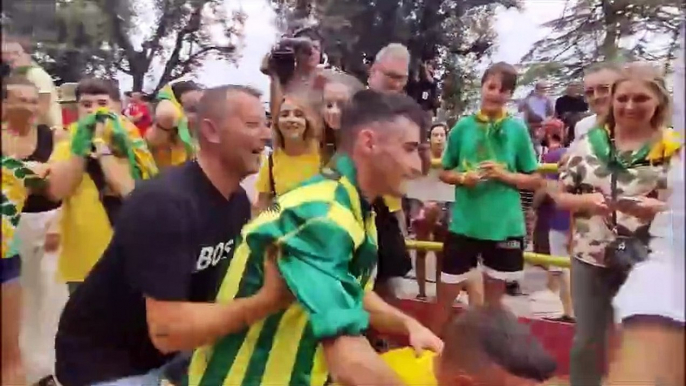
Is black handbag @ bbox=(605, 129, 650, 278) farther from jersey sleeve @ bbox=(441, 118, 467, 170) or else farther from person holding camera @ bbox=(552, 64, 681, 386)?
A: jersey sleeve @ bbox=(441, 118, 467, 170)

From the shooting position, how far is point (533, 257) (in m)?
3.91

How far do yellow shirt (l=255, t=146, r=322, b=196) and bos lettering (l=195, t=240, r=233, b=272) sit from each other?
83 centimetres

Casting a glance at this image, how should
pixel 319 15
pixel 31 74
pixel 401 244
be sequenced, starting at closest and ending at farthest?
1. pixel 31 74
2. pixel 401 244
3. pixel 319 15

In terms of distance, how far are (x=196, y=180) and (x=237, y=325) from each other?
33cm

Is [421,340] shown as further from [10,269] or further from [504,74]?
[504,74]

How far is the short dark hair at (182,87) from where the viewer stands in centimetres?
306

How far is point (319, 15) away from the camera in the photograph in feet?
13.3

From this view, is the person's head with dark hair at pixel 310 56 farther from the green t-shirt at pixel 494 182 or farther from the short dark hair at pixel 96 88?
the green t-shirt at pixel 494 182

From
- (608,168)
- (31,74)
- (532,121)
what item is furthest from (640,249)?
(532,121)

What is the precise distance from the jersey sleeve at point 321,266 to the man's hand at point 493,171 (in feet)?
6.66

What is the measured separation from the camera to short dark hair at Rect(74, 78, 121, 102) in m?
3.10

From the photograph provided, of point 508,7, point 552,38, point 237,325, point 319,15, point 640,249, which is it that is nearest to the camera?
point 237,325

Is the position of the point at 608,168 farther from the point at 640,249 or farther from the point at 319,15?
the point at 319,15

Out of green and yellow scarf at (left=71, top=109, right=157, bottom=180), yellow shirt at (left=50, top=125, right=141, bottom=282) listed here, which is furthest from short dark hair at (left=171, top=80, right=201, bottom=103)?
yellow shirt at (left=50, top=125, right=141, bottom=282)
